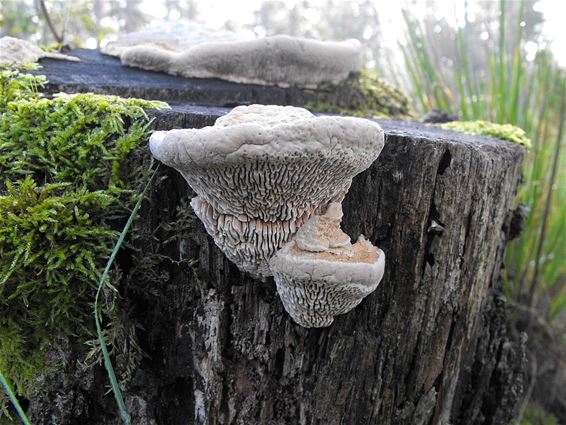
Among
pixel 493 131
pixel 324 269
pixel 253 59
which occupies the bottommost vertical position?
pixel 324 269

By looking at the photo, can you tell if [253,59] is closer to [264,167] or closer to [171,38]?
[171,38]

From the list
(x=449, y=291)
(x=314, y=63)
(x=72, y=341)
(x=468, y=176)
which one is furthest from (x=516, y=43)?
(x=72, y=341)

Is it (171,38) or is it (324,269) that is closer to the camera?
(324,269)

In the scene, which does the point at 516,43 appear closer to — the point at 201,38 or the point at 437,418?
the point at 201,38

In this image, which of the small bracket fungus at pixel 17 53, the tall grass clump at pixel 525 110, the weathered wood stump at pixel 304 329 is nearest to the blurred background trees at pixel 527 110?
the tall grass clump at pixel 525 110

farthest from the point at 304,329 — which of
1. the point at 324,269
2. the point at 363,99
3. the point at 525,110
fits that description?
the point at 525,110
